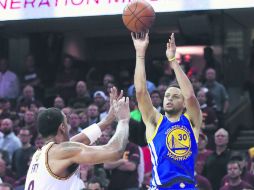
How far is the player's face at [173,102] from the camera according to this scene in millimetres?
7711

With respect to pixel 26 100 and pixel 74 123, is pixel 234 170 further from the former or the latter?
pixel 26 100

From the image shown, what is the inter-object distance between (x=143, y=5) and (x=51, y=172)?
8.93 feet

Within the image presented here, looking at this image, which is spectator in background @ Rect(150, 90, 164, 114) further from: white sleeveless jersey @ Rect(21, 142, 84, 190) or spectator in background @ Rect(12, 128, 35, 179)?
white sleeveless jersey @ Rect(21, 142, 84, 190)

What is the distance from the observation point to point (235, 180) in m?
11.1

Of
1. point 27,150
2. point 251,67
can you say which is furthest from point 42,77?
point 27,150

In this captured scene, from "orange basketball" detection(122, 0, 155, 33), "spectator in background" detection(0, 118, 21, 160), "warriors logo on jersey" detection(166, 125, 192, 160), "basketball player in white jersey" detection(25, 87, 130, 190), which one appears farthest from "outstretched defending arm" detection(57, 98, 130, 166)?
"spectator in background" detection(0, 118, 21, 160)

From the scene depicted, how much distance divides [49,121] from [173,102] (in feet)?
5.81

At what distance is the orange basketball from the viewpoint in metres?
8.13

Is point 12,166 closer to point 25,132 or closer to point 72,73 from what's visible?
point 25,132

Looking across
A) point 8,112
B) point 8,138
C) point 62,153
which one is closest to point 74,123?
point 8,138

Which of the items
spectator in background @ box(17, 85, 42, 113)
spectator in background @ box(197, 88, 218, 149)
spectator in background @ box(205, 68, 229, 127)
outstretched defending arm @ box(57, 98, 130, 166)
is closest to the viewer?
outstretched defending arm @ box(57, 98, 130, 166)

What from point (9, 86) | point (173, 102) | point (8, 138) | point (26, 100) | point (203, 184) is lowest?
point (203, 184)

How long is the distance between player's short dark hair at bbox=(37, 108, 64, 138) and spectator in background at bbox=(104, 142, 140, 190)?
5443mm

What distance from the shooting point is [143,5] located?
8.33 metres
